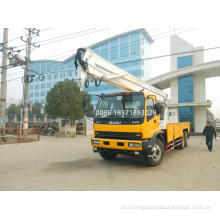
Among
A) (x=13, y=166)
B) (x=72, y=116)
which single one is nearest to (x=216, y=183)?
(x=13, y=166)

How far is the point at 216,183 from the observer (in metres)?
3.78

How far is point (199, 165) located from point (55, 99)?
14220 mm

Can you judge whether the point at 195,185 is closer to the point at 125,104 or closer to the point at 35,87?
the point at 125,104

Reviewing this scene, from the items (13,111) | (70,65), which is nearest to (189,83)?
(13,111)

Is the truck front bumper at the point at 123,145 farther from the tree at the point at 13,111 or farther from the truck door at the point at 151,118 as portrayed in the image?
the tree at the point at 13,111

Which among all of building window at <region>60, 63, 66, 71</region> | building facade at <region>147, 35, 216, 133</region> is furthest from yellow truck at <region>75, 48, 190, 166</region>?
building window at <region>60, 63, 66, 71</region>

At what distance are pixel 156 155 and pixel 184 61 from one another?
1811 centimetres

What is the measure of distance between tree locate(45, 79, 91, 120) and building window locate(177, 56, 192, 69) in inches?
504

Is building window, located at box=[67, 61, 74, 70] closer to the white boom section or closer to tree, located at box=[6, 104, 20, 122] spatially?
tree, located at box=[6, 104, 20, 122]

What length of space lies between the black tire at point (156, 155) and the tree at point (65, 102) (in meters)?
11.8

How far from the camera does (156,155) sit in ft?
17.2

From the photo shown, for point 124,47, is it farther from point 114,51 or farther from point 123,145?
point 123,145

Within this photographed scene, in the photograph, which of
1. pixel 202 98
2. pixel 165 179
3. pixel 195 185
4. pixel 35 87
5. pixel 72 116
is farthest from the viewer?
pixel 35 87

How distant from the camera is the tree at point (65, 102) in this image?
624 inches
